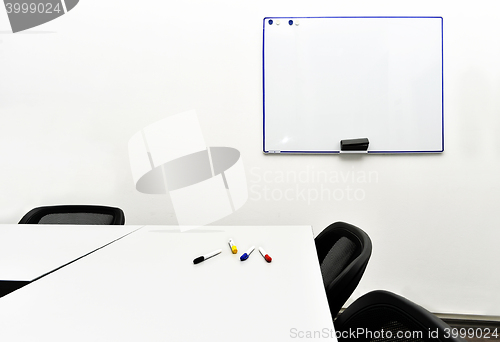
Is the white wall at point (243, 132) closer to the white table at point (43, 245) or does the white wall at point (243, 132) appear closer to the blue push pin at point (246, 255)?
the white table at point (43, 245)

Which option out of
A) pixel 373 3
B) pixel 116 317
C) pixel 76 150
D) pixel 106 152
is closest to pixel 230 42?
pixel 373 3

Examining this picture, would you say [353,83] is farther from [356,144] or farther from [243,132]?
[243,132]

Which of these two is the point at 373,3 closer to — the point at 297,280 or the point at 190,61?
the point at 190,61

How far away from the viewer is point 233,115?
212cm

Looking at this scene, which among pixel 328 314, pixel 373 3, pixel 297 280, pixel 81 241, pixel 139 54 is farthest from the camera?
pixel 139 54

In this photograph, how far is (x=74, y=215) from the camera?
1.72 m

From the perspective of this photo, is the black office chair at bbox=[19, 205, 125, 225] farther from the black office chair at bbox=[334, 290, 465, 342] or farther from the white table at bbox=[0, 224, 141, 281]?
the black office chair at bbox=[334, 290, 465, 342]

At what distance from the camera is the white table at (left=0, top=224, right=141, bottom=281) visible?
36.4 inches

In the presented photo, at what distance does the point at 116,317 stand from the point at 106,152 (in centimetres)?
181

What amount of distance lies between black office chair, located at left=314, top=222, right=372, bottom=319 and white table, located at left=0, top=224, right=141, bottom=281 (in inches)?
34.3

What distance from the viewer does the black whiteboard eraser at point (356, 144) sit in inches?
78.3

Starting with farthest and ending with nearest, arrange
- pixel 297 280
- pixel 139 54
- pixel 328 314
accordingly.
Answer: pixel 139 54 → pixel 297 280 → pixel 328 314

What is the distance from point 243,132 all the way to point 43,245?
1351 mm

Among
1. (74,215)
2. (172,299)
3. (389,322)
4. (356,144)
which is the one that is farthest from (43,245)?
(356,144)
